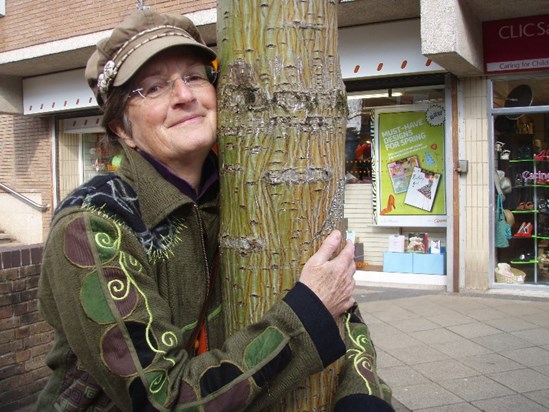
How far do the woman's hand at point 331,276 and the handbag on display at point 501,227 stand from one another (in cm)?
734

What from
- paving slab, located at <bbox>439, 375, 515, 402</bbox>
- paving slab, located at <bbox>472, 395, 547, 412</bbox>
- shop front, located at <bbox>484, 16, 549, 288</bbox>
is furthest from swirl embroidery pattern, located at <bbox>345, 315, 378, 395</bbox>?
shop front, located at <bbox>484, 16, 549, 288</bbox>

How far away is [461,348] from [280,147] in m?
5.07

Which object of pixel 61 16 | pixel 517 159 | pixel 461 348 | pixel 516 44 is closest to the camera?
pixel 461 348

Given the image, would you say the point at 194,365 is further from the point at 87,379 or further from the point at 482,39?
the point at 482,39

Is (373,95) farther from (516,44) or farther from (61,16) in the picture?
(61,16)

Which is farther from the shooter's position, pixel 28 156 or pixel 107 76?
pixel 28 156

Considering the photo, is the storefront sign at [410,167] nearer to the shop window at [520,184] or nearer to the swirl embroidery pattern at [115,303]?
the shop window at [520,184]

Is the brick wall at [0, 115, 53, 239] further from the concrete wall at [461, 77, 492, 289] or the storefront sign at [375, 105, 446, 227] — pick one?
the concrete wall at [461, 77, 492, 289]

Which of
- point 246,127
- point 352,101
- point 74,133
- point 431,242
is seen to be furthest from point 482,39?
point 74,133

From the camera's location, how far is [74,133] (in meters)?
12.9

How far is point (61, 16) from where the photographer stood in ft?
37.0

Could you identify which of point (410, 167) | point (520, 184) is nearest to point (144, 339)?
point (520, 184)

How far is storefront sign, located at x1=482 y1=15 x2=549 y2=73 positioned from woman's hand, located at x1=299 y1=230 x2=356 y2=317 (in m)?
7.32

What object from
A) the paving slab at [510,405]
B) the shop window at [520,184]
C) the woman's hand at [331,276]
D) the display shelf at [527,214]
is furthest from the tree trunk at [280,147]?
the display shelf at [527,214]
